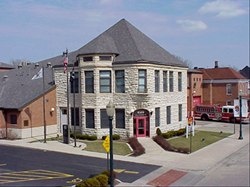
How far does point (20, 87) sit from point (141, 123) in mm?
13088

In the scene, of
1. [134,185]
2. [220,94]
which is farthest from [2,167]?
[220,94]

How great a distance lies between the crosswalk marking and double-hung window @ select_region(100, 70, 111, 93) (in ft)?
48.5

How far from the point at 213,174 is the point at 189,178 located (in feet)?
5.47

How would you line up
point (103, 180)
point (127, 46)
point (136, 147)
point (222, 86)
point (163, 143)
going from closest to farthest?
point (103, 180)
point (136, 147)
point (163, 143)
point (127, 46)
point (222, 86)

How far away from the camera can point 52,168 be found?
2291 centimetres

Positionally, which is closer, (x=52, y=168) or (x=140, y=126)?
(x=52, y=168)

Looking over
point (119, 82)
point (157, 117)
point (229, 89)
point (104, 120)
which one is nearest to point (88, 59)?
point (119, 82)

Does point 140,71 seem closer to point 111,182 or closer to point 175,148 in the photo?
point 175,148

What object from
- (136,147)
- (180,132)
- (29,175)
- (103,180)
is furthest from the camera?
(180,132)

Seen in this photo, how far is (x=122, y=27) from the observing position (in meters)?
39.5

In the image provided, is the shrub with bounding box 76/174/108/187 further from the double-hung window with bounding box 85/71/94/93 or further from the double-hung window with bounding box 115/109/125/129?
the double-hung window with bounding box 85/71/94/93

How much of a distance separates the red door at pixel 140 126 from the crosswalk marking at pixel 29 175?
1455 centimetres

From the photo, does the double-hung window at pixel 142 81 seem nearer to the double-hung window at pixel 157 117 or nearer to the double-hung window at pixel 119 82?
the double-hung window at pixel 119 82

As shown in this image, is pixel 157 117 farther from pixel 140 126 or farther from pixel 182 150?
pixel 182 150
